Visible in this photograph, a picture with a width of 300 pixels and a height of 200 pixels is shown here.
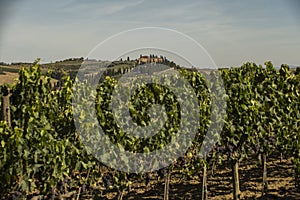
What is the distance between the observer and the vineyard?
6512 millimetres

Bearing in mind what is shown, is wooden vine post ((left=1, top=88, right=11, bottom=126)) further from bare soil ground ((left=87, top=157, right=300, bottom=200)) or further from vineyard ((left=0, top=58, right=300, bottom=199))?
bare soil ground ((left=87, top=157, right=300, bottom=200))

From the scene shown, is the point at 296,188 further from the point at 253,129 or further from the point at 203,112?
the point at 203,112

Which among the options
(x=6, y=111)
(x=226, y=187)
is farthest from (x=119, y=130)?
(x=226, y=187)

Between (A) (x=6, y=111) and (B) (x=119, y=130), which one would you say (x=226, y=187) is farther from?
(A) (x=6, y=111)

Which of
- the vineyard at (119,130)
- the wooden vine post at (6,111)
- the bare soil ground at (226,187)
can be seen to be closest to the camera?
the wooden vine post at (6,111)

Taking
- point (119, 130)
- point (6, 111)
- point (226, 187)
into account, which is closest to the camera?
point (6, 111)

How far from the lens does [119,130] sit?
29.3 feet

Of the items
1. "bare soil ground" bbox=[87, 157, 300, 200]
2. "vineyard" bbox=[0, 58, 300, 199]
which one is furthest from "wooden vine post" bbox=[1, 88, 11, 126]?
"bare soil ground" bbox=[87, 157, 300, 200]

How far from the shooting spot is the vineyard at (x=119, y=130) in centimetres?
651

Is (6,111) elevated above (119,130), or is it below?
above

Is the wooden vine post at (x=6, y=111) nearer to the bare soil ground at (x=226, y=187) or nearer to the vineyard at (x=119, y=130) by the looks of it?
the vineyard at (x=119, y=130)

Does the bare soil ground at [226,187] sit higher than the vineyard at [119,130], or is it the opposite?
the vineyard at [119,130]

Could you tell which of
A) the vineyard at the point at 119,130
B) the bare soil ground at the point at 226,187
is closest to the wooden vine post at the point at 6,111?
the vineyard at the point at 119,130

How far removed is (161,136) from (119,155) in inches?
57.5
